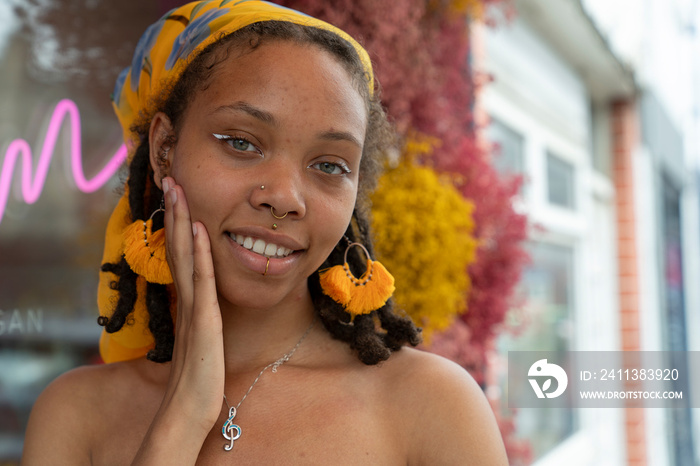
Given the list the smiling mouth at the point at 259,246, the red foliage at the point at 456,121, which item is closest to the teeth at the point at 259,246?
the smiling mouth at the point at 259,246

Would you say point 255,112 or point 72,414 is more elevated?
point 255,112

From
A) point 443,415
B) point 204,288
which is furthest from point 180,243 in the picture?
point 443,415

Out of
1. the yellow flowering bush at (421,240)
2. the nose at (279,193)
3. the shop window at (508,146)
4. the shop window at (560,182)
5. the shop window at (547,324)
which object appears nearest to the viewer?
the nose at (279,193)

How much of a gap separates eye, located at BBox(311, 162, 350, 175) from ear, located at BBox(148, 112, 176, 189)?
1.19 ft

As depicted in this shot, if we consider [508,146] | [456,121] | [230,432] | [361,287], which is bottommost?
[230,432]

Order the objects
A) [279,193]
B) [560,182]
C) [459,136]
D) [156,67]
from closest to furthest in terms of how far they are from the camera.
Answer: [279,193]
[156,67]
[459,136]
[560,182]

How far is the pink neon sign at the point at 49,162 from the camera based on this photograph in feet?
7.74

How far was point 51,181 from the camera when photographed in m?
2.53

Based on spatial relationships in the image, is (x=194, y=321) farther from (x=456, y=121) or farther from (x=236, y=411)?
(x=456, y=121)

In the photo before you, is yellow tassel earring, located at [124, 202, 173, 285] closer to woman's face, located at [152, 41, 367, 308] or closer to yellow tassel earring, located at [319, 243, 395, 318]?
woman's face, located at [152, 41, 367, 308]

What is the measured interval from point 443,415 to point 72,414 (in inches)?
35.8

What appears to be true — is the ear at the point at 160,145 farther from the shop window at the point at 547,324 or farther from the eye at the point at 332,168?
the shop window at the point at 547,324

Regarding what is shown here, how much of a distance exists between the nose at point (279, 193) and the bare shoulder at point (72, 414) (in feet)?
2.15

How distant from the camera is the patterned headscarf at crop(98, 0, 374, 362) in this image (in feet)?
5.01
